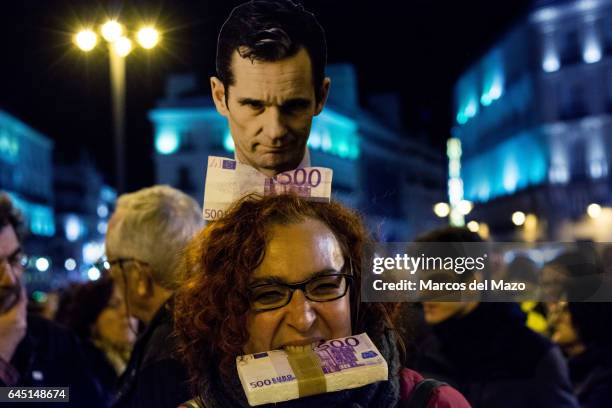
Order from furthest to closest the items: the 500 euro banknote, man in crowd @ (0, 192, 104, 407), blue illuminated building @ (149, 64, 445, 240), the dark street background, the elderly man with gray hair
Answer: man in crowd @ (0, 192, 104, 407)
the elderly man with gray hair
the dark street background
blue illuminated building @ (149, 64, 445, 240)
the 500 euro banknote

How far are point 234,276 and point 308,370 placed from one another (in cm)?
29

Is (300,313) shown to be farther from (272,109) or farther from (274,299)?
(272,109)

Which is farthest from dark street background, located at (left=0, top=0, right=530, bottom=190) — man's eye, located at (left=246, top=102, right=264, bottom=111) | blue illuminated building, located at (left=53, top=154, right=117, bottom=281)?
blue illuminated building, located at (left=53, top=154, right=117, bottom=281)

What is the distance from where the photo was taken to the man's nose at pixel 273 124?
2.07 meters

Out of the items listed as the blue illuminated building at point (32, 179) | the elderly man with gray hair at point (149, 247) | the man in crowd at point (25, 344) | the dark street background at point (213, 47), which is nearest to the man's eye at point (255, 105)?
the dark street background at point (213, 47)

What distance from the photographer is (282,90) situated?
6.77ft

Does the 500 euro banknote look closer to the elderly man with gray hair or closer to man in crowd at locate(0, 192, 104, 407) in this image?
the elderly man with gray hair

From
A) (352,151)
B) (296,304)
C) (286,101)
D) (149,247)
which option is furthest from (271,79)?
(149,247)

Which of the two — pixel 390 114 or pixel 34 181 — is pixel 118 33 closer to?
pixel 390 114

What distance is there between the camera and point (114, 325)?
5.01 meters

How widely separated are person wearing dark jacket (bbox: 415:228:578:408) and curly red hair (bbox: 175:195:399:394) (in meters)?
1.48

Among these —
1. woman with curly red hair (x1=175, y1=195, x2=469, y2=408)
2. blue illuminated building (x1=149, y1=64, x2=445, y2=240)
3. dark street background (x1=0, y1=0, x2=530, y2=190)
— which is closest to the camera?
woman with curly red hair (x1=175, y1=195, x2=469, y2=408)

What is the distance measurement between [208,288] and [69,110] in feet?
6.59

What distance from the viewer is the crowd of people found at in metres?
1.67
